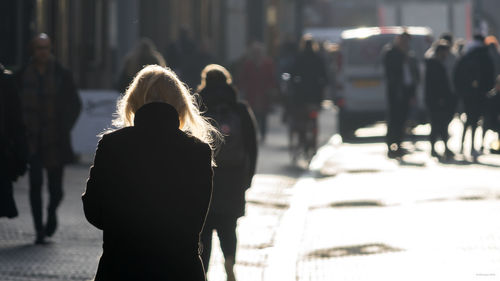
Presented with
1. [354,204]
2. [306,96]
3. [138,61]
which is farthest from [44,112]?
[306,96]

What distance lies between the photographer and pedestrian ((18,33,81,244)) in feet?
34.5

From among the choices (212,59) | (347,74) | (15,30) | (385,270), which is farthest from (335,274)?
(347,74)

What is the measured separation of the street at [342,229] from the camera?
9.15 metres

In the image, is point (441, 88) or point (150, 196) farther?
point (441, 88)

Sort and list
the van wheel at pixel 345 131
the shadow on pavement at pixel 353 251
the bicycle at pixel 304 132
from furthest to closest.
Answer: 1. the van wheel at pixel 345 131
2. the bicycle at pixel 304 132
3. the shadow on pavement at pixel 353 251

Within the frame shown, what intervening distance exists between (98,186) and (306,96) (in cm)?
1385

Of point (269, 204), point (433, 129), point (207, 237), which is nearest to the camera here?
point (207, 237)

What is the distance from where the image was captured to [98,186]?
484 cm

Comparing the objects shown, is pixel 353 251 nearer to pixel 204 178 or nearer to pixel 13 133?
pixel 13 133

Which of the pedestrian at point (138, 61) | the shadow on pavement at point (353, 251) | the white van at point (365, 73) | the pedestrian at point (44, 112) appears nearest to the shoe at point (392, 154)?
the white van at point (365, 73)

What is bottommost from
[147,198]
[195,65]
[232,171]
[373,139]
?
[373,139]

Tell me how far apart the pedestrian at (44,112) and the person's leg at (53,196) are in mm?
25

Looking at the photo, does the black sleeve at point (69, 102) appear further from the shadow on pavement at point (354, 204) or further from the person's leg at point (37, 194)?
the shadow on pavement at point (354, 204)

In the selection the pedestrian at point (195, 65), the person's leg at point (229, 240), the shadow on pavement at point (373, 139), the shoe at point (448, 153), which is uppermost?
the person's leg at point (229, 240)
